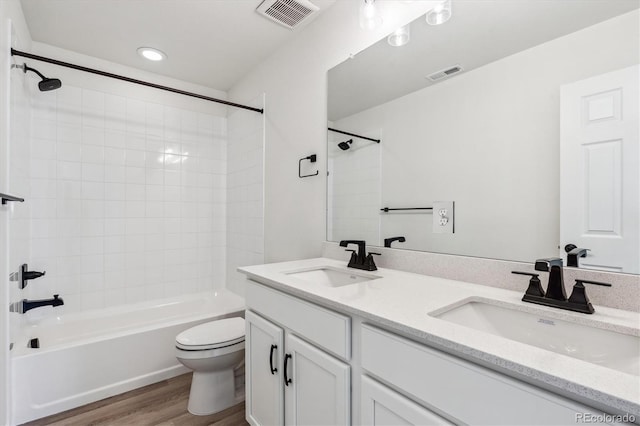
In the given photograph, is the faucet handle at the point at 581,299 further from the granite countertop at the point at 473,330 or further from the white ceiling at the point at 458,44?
the white ceiling at the point at 458,44

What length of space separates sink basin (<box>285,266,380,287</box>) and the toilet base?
2.92 ft

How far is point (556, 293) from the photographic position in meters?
0.88

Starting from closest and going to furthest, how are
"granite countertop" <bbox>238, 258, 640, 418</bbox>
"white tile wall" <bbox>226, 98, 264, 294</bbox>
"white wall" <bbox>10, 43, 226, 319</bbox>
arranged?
"granite countertop" <bbox>238, 258, 640, 418</bbox> < "white wall" <bbox>10, 43, 226, 319</bbox> < "white tile wall" <bbox>226, 98, 264, 294</bbox>

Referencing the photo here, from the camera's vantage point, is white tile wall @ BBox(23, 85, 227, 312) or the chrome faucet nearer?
the chrome faucet

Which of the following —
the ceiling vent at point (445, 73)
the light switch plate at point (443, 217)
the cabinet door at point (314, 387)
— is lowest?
the cabinet door at point (314, 387)

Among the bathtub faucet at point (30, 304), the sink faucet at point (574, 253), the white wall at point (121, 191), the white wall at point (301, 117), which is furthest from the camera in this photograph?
the white wall at point (121, 191)

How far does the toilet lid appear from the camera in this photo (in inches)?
67.6

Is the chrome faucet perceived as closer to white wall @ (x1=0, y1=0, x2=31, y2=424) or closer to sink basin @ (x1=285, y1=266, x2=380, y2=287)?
sink basin @ (x1=285, y1=266, x2=380, y2=287)

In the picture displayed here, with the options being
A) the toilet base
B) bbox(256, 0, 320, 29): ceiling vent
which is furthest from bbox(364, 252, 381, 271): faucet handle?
bbox(256, 0, 320, 29): ceiling vent

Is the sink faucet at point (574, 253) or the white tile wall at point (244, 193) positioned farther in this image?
the white tile wall at point (244, 193)

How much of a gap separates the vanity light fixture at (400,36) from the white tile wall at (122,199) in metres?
2.15

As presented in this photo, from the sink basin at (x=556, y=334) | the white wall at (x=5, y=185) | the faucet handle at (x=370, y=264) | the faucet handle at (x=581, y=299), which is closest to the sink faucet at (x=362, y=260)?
the faucet handle at (x=370, y=264)

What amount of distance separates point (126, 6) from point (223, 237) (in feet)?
6.65

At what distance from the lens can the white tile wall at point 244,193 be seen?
2.55 metres
